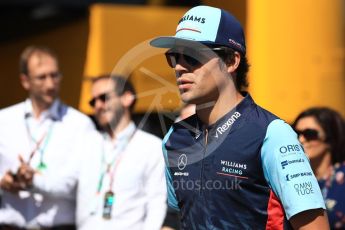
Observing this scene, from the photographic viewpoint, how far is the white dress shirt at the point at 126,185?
5.04 meters

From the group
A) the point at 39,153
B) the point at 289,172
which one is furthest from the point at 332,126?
the point at 289,172

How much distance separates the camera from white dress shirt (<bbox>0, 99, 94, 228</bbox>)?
17.6 feet

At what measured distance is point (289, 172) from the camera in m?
2.80

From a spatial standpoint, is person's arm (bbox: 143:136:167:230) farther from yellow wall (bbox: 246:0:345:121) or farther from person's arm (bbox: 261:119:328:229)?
person's arm (bbox: 261:119:328:229)

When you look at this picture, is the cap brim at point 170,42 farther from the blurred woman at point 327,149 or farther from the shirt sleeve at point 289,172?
the blurred woman at point 327,149

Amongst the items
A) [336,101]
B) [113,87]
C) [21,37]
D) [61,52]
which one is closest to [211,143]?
[113,87]

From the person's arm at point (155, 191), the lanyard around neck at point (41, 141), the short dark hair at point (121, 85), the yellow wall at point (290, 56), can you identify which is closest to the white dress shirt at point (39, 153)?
the lanyard around neck at point (41, 141)

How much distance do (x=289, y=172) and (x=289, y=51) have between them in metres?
3.85

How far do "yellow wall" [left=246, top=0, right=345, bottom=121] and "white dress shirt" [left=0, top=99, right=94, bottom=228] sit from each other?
1648mm

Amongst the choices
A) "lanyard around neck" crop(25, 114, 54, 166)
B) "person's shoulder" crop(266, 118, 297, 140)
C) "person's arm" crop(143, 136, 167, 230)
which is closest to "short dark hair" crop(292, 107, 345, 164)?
"person's arm" crop(143, 136, 167, 230)

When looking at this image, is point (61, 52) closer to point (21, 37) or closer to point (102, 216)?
point (21, 37)

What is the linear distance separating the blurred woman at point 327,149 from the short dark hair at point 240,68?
5.04ft

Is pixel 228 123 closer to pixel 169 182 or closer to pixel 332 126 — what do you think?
pixel 169 182

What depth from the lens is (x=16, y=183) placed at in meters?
5.14
